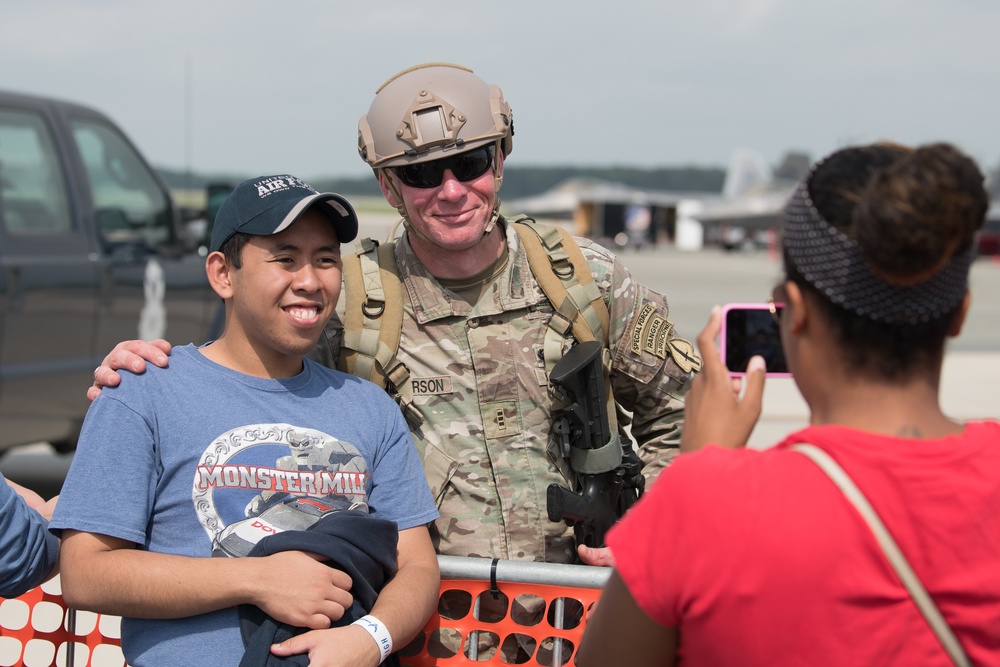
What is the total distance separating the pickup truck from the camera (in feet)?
20.6

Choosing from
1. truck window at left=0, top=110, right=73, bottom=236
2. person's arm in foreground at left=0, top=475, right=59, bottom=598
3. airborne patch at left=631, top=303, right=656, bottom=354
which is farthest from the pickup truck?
airborne patch at left=631, top=303, right=656, bottom=354

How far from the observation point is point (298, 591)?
2.15 m

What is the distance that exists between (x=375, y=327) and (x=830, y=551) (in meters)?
1.74

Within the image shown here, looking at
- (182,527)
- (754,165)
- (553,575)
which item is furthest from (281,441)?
(754,165)

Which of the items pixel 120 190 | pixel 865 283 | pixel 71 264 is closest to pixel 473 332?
pixel 865 283

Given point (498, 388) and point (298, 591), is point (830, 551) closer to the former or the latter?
point (298, 591)

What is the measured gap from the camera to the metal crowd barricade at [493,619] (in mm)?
2521

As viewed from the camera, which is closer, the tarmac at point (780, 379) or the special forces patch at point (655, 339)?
the special forces patch at point (655, 339)

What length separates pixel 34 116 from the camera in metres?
6.59

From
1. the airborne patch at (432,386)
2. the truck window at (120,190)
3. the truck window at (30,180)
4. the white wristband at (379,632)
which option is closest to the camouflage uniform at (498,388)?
the airborne patch at (432,386)

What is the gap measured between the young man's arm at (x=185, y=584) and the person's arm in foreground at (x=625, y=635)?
789 mm

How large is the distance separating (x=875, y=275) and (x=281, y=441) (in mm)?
1427

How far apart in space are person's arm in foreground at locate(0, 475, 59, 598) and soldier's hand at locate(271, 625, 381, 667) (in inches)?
23.3

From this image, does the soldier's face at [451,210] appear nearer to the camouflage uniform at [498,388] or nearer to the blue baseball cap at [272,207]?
the camouflage uniform at [498,388]
